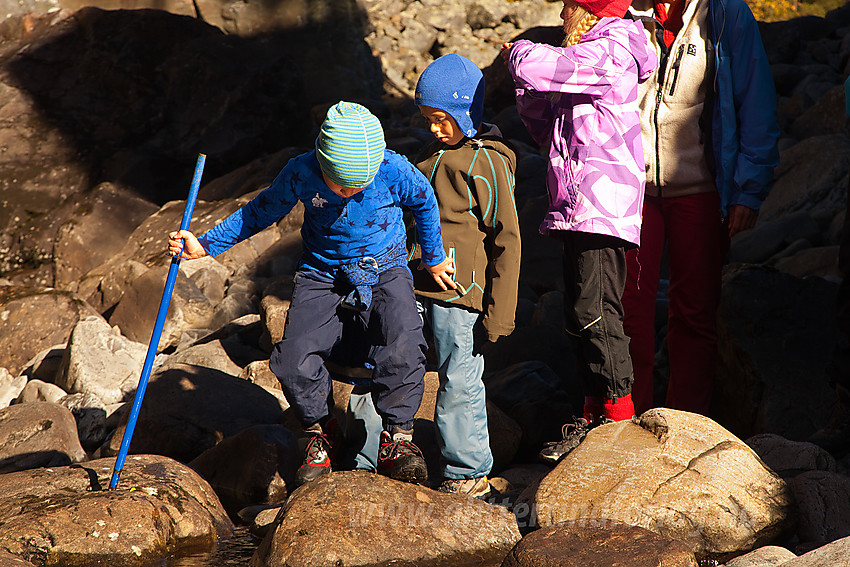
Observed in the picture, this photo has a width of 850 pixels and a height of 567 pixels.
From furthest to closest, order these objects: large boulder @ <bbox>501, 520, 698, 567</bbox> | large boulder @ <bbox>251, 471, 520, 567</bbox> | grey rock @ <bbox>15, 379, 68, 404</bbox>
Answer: grey rock @ <bbox>15, 379, 68, 404</bbox> < large boulder @ <bbox>251, 471, 520, 567</bbox> < large boulder @ <bbox>501, 520, 698, 567</bbox>

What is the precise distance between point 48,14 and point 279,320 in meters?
7.14

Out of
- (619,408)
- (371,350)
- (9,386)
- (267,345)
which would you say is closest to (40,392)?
(9,386)

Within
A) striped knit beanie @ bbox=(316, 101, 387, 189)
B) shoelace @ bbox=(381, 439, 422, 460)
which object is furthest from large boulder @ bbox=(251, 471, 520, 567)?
striped knit beanie @ bbox=(316, 101, 387, 189)

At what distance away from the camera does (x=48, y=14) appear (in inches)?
406

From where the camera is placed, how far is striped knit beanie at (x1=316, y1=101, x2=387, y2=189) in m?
2.96

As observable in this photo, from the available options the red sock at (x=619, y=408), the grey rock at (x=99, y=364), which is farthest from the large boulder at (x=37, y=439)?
the red sock at (x=619, y=408)

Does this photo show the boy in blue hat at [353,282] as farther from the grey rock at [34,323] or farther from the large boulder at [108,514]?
the grey rock at [34,323]

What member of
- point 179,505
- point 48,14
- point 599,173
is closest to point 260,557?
point 179,505

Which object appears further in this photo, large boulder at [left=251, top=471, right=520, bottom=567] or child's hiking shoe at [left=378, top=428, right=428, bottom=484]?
child's hiking shoe at [left=378, top=428, right=428, bottom=484]

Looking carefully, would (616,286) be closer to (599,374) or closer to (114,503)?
(599,374)

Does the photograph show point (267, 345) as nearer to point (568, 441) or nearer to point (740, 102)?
point (568, 441)

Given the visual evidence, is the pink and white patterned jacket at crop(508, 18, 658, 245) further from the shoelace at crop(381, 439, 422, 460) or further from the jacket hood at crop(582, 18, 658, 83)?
the shoelace at crop(381, 439, 422, 460)

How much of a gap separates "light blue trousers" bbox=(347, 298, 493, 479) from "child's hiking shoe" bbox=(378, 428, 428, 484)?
7.3 inches

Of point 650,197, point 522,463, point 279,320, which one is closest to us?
point 650,197
